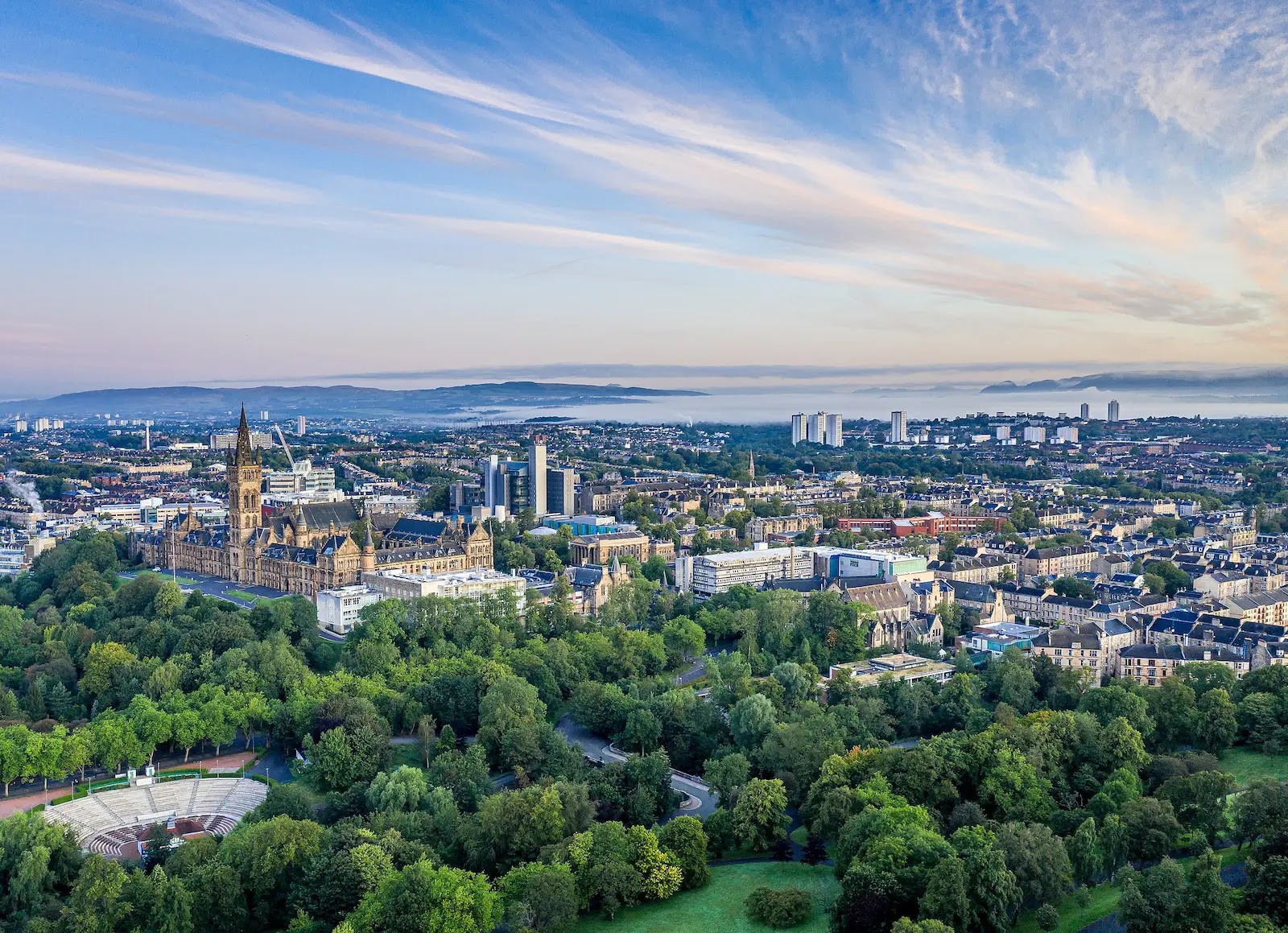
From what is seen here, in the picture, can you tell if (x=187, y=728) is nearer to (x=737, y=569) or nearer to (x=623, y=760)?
(x=623, y=760)

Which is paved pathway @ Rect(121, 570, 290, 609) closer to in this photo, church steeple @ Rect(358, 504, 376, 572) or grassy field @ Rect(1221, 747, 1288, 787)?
church steeple @ Rect(358, 504, 376, 572)

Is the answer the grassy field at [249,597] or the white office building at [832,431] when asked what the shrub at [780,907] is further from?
the white office building at [832,431]

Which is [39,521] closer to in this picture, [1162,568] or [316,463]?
[316,463]

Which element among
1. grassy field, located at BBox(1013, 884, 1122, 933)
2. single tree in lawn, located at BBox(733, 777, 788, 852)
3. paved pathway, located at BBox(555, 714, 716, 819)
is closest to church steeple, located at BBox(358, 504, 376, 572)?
paved pathway, located at BBox(555, 714, 716, 819)

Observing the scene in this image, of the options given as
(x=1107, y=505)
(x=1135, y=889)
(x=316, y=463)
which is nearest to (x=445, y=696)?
(x=1135, y=889)

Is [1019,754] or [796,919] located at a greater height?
[1019,754]

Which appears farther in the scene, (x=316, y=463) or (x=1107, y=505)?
(x=316, y=463)

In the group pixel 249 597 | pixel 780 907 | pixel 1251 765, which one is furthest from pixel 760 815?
pixel 249 597

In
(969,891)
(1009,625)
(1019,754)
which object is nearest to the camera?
(969,891)
